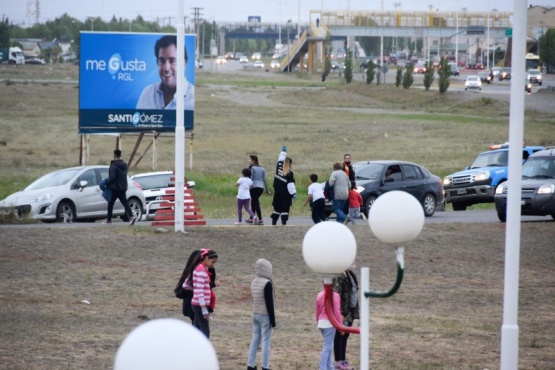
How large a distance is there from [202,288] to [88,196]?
546 inches

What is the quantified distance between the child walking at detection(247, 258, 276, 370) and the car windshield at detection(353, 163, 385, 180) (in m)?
15.3

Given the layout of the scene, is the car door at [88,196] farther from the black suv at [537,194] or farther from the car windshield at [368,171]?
the black suv at [537,194]

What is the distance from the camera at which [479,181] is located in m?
30.1

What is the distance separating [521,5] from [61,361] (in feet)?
21.9

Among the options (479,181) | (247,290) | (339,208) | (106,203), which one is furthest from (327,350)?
(479,181)

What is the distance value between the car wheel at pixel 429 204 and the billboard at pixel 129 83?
824cm

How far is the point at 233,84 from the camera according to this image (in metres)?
124

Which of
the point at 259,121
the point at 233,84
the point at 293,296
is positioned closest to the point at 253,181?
the point at 293,296

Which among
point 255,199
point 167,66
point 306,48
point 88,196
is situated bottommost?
point 88,196

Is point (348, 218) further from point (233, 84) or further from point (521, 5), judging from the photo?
point (233, 84)

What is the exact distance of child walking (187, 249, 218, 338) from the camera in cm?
1195

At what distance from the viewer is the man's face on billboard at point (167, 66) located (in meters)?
33.0

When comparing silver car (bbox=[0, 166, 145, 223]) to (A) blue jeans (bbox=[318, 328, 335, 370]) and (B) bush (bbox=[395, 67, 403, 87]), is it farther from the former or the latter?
(B) bush (bbox=[395, 67, 403, 87])

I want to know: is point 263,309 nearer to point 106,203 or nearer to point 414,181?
point 106,203
